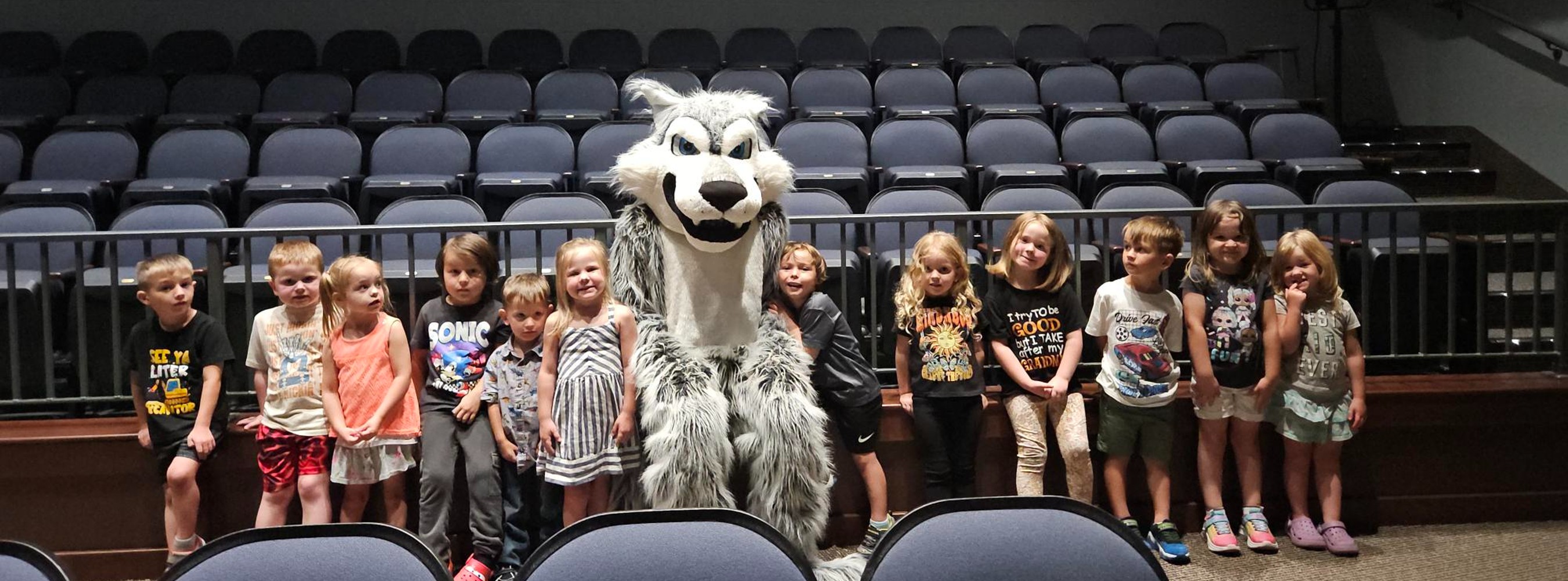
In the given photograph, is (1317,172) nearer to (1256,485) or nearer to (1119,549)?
(1256,485)

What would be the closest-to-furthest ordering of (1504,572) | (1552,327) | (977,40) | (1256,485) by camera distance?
(1504,572)
(1256,485)
(1552,327)
(977,40)

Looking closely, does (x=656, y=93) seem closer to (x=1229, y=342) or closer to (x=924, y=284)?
(x=924, y=284)

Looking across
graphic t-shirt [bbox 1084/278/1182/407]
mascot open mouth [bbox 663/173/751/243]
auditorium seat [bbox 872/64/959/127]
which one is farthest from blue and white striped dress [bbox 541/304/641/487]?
auditorium seat [bbox 872/64/959/127]

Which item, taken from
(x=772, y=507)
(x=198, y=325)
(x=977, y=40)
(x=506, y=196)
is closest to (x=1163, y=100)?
(x=977, y=40)

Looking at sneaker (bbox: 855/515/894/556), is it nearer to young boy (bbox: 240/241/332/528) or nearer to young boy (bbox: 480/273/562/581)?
young boy (bbox: 480/273/562/581)

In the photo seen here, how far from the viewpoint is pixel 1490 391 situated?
140 inches

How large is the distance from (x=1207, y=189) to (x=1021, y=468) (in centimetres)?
230

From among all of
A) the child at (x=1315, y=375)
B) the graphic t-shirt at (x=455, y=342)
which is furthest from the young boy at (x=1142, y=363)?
the graphic t-shirt at (x=455, y=342)

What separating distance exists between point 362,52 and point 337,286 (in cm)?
509

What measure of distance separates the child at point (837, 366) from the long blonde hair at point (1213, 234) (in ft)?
3.39

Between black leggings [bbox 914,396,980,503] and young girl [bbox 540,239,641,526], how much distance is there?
882 mm

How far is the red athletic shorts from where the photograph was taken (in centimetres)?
301

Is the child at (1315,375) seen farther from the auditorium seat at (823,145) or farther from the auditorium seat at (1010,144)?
the auditorium seat at (823,145)

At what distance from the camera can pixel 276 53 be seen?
24.2 feet
